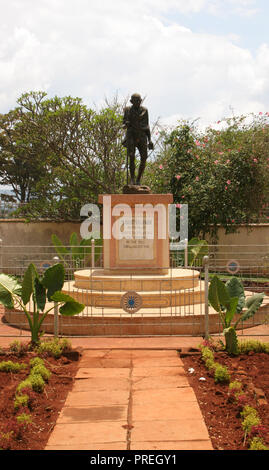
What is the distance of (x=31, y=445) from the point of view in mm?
3689

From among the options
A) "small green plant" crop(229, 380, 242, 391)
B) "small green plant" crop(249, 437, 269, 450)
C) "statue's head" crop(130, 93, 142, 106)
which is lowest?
"small green plant" crop(249, 437, 269, 450)

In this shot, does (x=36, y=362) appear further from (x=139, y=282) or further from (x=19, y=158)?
(x=19, y=158)

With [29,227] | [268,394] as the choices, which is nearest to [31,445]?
[268,394]

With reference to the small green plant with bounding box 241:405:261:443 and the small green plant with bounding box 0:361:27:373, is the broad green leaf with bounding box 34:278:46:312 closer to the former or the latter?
the small green plant with bounding box 0:361:27:373

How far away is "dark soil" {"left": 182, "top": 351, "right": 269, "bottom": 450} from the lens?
12.7 ft

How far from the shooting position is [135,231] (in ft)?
→ 33.5

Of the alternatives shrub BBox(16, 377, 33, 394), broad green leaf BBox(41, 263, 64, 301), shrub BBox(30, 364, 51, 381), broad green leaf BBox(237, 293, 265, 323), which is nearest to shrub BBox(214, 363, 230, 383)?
broad green leaf BBox(237, 293, 265, 323)

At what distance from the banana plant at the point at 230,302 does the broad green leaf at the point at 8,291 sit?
2.76 m

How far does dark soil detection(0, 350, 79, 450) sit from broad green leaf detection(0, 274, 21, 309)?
72 centimetres

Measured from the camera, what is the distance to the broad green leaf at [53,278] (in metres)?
6.48

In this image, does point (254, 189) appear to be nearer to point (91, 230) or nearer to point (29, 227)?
point (91, 230)

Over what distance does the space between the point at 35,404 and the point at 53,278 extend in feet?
7.34

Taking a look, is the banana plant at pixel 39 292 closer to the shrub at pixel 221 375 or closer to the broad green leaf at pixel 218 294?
the broad green leaf at pixel 218 294
